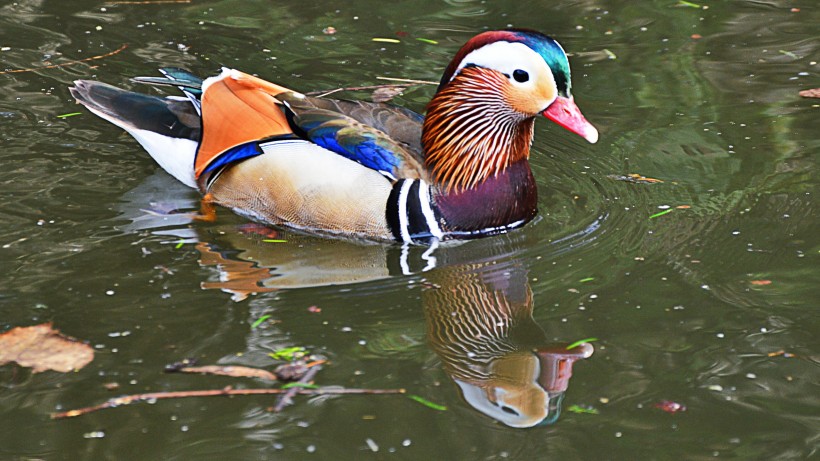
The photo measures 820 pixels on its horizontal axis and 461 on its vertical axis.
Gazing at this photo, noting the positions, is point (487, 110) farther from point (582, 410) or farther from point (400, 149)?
point (582, 410)

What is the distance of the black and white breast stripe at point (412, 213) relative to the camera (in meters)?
5.71

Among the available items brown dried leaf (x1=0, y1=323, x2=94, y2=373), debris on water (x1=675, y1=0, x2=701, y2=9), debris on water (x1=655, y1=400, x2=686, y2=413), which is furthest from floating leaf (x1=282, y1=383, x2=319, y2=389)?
debris on water (x1=675, y1=0, x2=701, y2=9)

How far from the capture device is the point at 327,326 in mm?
4863

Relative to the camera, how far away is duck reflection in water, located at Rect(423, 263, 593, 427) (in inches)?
173

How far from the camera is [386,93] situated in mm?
7398

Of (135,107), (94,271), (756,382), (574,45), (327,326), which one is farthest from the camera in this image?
(574,45)

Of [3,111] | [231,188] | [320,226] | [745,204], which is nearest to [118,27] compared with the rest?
[3,111]

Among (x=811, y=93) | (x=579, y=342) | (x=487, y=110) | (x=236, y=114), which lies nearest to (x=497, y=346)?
(x=579, y=342)

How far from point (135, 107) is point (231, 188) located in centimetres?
85

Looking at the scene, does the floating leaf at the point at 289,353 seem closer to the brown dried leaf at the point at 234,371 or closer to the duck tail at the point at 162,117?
the brown dried leaf at the point at 234,371

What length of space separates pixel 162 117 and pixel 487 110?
1.89 m

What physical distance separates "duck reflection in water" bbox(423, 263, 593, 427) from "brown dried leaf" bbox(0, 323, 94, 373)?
1.45 metres

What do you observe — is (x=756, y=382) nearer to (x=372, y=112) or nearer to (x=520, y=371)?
(x=520, y=371)

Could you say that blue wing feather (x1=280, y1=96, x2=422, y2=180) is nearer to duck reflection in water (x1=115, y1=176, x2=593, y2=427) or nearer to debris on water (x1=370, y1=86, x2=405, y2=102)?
duck reflection in water (x1=115, y1=176, x2=593, y2=427)
